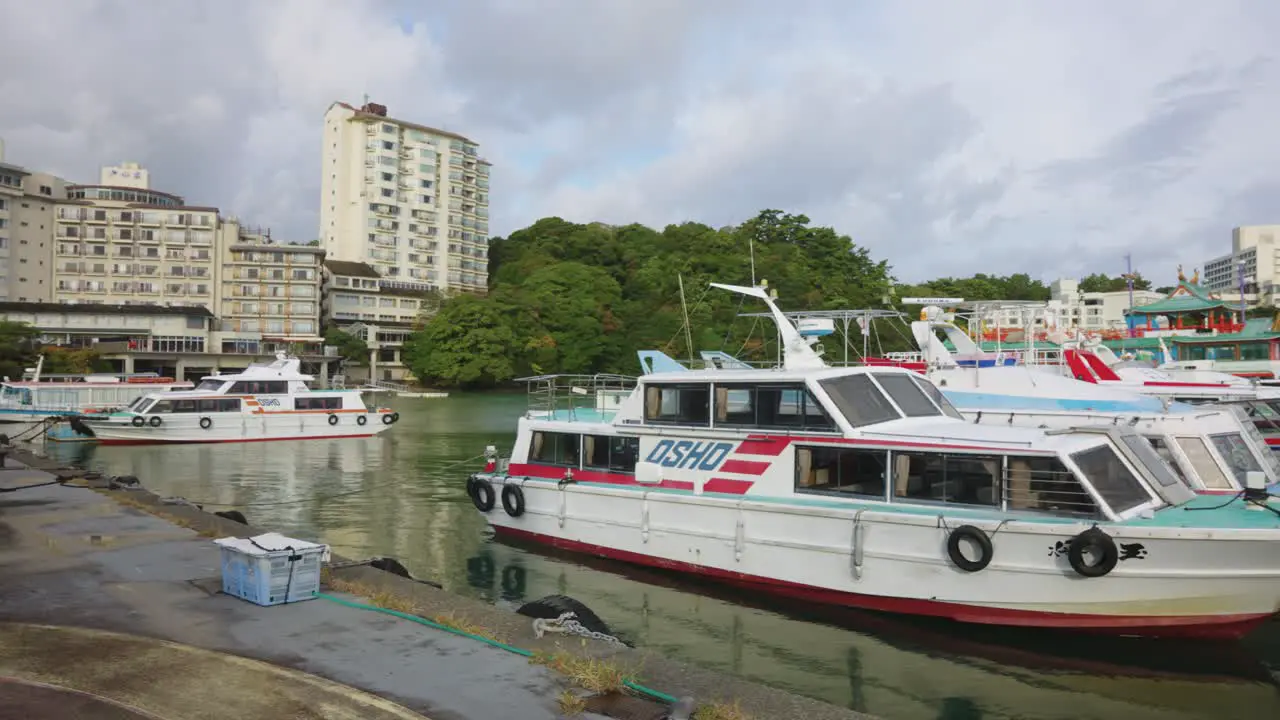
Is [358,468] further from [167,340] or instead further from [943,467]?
[167,340]

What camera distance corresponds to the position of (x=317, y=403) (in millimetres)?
41281

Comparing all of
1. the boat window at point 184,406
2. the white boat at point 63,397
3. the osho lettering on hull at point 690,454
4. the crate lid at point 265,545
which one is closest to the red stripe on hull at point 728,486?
the osho lettering on hull at point 690,454

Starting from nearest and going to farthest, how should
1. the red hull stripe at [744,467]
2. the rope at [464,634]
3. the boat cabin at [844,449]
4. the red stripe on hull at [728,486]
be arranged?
the rope at [464,634] < the boat cabin at [844,449] < the red hull stripe at [744,467] < the red stripe on hull at [728,486]

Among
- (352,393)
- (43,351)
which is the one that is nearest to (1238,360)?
(352,393)

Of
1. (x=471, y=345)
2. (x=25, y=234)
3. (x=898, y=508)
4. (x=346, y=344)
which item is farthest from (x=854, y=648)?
(x=25, y=234)

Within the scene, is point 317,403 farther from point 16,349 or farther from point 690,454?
point 16,349

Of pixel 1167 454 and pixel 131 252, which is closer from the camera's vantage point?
pixel 1167 454

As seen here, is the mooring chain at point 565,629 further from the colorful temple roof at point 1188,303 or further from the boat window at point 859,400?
the colorful temple roof at point 1188,303

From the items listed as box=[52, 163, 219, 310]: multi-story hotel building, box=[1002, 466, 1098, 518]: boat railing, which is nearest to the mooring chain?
box=[1002, 466, 1098, 518]: boat railing

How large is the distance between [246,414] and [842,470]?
33.8 metres

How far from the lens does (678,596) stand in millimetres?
13695

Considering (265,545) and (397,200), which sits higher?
(397,200)

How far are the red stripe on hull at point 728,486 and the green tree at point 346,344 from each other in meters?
76.9

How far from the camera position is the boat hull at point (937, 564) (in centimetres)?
1018
